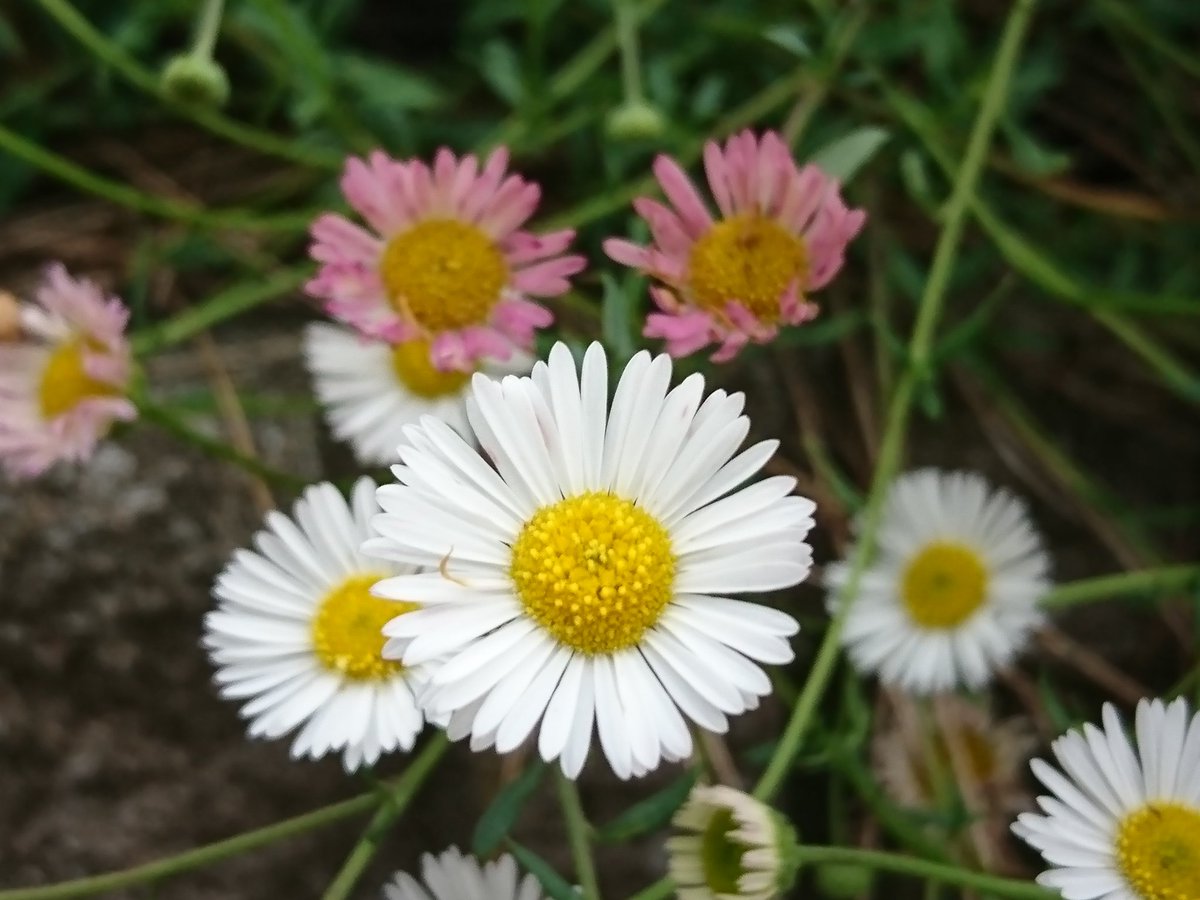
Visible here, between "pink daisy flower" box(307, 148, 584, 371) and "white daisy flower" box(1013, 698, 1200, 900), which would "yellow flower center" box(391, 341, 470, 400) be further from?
"white daisy flower" box(1013, 698, 1200, 900)

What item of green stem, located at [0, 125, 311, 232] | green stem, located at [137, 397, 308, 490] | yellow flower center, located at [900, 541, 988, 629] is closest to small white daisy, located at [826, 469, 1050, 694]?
yellow flower center, located at [900, 541, 988, 629]

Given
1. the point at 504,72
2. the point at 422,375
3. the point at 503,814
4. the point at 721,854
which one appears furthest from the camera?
the point at 504,72

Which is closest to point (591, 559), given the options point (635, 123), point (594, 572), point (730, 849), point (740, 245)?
point (594, 572)

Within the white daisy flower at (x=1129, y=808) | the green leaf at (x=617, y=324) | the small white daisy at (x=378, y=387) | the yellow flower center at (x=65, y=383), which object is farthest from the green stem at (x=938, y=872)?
the yellow flower center at (x=65, y=383)

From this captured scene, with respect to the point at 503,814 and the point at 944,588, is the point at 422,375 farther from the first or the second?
the point at 944,588

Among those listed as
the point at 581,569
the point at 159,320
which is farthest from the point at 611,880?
the point at 159,320

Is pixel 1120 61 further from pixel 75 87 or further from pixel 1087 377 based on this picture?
pixel 75 87

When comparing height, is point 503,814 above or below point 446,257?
below
